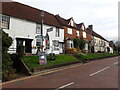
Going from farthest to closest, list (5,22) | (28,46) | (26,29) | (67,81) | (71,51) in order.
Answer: (71,51) → (28,46) → (26,29) → (5,22) → (67,81)

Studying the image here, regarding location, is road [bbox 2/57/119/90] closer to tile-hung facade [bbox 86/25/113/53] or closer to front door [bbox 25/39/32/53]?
front door [bbox 25/39/32/53]

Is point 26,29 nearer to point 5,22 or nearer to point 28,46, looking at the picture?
point 28,46

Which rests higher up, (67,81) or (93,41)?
(93,41)

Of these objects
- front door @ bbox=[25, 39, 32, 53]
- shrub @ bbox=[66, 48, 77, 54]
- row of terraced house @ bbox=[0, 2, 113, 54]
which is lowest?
shrub @ bbox=[66, 48, 77, 54]

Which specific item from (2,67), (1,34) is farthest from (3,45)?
(2,67)

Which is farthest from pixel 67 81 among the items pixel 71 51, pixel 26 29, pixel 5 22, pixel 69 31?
pixel 69 31

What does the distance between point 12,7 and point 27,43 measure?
6573 millimetres

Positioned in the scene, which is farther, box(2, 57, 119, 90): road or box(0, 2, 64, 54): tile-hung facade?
box(0, 2, 64, 54): tile-hung facade

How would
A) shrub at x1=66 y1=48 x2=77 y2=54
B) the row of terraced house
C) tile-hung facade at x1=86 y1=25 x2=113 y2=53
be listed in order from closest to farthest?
1. the row of terraced house
2. shrub at x1=66 y1=48 x2=77 y2=54
3. tile-hung facade at x1=86 y1=25 x2=113 y2=53

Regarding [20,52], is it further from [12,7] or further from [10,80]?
[12,7]

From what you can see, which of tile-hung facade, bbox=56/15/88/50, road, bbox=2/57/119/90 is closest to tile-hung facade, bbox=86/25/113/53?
tile-hung facade, bbox=56/15/88/50

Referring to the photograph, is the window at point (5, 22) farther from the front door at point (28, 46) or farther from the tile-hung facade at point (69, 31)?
the tile-hung facade at point (69, 31)

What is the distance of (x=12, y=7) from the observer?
22.0 meters

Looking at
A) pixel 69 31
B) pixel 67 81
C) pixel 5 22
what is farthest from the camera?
pixel 69 31
